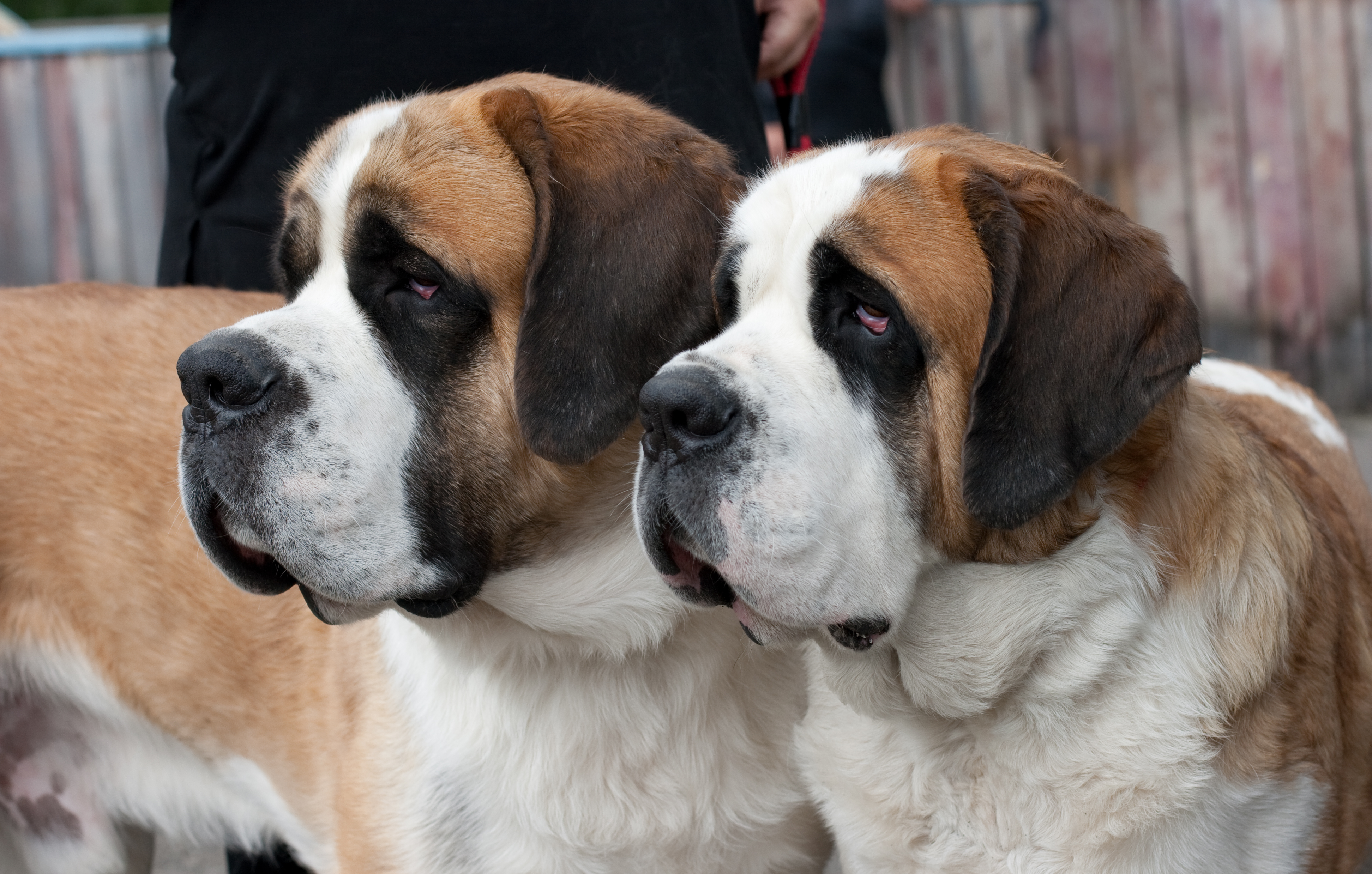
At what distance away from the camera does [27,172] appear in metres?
7.61

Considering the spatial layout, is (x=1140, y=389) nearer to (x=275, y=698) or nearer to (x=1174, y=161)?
(x=275, y=698)

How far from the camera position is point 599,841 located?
268cm

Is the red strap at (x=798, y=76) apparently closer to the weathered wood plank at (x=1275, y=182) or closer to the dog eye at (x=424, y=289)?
the dog eye at (x=424, y=289)

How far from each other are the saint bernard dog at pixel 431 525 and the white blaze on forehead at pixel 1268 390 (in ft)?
4.72

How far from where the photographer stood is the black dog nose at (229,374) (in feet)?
7.56

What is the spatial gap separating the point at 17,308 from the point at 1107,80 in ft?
20.2

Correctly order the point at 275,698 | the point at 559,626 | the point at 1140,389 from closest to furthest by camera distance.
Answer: the point at 1140,389, the point at 559,626, the point at 275,698

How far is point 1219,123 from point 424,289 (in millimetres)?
6509

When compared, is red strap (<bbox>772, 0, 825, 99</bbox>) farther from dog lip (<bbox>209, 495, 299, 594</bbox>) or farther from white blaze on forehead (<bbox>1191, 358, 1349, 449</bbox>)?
dog lip (<bbox>209, 495, 299, 594</bbox>)

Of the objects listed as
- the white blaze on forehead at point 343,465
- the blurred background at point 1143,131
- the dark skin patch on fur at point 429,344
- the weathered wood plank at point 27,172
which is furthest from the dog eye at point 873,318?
the weathered wood plank at point 27,172

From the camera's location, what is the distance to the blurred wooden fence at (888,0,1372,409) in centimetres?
768

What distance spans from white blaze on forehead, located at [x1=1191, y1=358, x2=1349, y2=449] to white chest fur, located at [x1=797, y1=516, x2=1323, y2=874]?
1.31 meters

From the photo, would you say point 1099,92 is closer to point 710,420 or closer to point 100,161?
point 100,161

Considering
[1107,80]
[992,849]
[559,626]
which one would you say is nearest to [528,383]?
[559,626]
